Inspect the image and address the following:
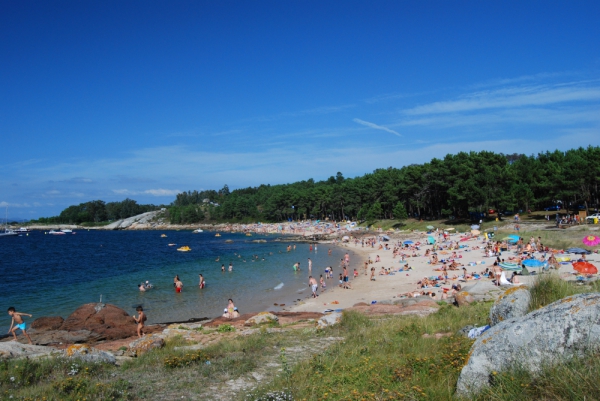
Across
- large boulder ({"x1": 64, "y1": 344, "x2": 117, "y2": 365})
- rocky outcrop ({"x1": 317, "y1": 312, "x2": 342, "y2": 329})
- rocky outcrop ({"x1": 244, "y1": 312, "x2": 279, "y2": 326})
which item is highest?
large boulder ({"x1": 64, "y1": 344, "x2": 117, "y2": 365})

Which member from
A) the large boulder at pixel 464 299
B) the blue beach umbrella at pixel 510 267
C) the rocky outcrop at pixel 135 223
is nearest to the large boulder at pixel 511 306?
the large boulder at pixel 464 299

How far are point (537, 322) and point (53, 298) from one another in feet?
103

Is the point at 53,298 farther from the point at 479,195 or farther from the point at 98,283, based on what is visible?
the point at 479,195

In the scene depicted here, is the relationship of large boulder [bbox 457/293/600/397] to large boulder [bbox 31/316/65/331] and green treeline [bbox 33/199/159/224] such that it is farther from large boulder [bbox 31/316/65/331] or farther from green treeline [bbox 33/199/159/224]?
green treeline [bbox 33/199/159/224]

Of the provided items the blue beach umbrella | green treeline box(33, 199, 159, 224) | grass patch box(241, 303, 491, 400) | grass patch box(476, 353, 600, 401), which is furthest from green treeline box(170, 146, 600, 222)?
green treeline box(33, 199, 159, 224)

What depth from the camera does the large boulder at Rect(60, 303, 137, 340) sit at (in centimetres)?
1771

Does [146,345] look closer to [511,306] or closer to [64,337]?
[64,337]

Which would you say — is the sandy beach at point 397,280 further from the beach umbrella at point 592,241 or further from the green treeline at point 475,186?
the green treeline at point 475,186

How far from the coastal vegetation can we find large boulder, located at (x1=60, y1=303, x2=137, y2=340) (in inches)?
320

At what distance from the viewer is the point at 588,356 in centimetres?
471

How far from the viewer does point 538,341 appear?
206 inches

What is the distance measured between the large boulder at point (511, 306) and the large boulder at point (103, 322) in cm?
1518

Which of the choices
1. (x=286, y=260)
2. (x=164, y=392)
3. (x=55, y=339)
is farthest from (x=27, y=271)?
(x=164, y=392)

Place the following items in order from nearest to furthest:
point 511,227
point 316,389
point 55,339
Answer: point 316,389 → point 55,339 → point 511,227
